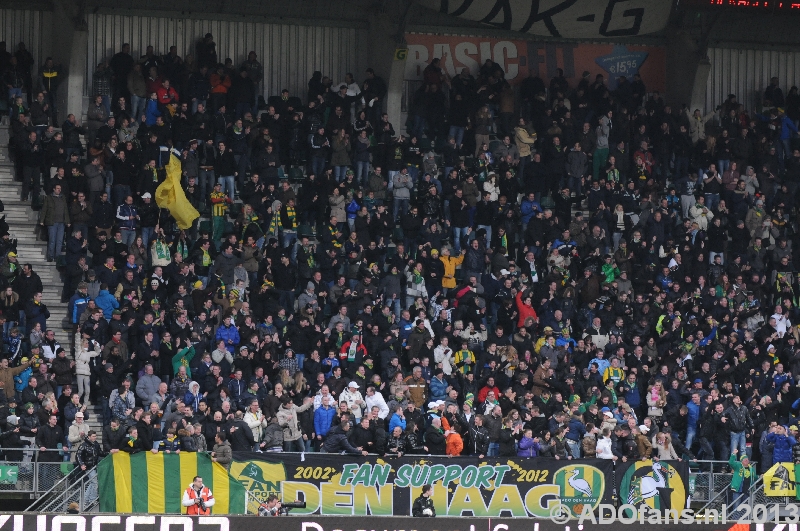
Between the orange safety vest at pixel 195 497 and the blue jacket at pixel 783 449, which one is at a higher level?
the blue jacket at pixel 783 449

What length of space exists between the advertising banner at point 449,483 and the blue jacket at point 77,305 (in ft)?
19.2

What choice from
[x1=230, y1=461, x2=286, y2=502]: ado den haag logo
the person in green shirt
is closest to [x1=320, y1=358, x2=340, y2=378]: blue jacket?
[x1=230, y1=461, x2=286, y2=502]: ado den haag logo

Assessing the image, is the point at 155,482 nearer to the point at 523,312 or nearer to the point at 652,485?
the point at 652,485

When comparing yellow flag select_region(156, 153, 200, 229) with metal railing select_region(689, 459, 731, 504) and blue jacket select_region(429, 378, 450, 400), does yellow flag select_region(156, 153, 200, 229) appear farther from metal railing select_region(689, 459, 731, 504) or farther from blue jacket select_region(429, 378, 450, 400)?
metal railing select_region(689, 459, 731, 504)

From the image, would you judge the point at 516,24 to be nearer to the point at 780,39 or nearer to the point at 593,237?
A: the point at 593,237

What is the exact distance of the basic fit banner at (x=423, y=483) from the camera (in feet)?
81.5

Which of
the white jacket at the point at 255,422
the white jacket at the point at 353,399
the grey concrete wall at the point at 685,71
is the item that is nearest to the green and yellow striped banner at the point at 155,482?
the white jacket at the point at 255,422

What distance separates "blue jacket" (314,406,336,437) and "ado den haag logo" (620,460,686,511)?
5499mm

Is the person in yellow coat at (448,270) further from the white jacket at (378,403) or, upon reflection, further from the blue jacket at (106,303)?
the blue jacket at (106,303)

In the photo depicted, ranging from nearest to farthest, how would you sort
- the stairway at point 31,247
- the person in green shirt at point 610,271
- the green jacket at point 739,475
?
1. the green jacket at point 739,475
2. the stairway at point 31,247
3. the person in green shirt at point 610,271

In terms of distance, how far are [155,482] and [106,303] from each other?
5733mm

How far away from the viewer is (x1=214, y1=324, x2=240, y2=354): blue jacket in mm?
28500

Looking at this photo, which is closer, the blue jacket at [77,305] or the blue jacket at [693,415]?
the blue jacket at [77,305]

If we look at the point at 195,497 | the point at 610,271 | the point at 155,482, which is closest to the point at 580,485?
the point at 195,497
